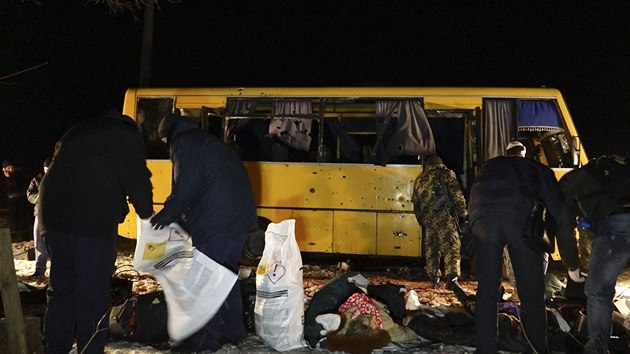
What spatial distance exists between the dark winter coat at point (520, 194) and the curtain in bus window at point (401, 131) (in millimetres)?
3922

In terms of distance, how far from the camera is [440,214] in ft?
25.1

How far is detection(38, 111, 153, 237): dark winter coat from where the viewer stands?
4.01 meters

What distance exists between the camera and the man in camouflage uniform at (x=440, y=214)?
7.55 m

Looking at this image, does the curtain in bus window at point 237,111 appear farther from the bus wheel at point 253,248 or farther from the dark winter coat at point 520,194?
the dark winter coat at point 520,194

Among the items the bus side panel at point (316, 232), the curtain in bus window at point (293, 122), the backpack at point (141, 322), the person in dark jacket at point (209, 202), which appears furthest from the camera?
the curtain in bus window at point (293, 122)

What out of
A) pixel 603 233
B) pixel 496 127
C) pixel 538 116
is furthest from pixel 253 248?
→ pixel 603 233

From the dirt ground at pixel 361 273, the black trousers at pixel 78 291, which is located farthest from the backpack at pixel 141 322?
the black trousers at pixel 78 291

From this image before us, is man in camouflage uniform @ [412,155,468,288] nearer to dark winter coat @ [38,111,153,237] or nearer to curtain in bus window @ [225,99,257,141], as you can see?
curtain in bus window @ [225,99,257,141]

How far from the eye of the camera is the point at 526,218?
14.7 feet

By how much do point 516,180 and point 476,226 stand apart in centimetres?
50

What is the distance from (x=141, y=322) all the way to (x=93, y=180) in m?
1.55

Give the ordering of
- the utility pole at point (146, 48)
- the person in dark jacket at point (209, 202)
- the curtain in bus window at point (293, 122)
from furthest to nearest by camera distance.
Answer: the utility pole at point (146, 48) < the curtain in bus window at point (293, 122) < the person in dark jacket at point (209, 202)

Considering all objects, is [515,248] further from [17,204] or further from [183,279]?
[17,204]

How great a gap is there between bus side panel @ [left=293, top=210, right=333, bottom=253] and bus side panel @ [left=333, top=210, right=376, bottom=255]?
4.2 inches
